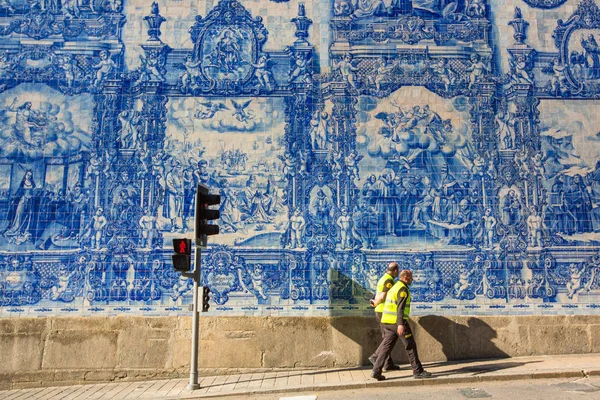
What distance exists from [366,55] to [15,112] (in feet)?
19.8

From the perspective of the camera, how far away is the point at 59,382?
9.96m

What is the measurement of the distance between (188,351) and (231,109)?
403 cm

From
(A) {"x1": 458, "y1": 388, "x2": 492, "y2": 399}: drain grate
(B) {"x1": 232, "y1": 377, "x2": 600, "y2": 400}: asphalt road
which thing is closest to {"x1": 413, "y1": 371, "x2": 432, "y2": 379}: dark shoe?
(B) {"x1": 232, "y1": 377, "x2": 600, "y2": 400}: asphalt road

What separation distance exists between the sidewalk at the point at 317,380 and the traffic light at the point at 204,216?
2138 millimetres

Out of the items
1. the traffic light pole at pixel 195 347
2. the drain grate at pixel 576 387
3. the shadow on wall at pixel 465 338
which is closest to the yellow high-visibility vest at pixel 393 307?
the shadow on wall at pixel 465 338

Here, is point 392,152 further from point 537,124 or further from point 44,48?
point 44,48

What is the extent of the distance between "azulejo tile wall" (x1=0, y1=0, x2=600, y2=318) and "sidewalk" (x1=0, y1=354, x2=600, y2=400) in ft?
3.14

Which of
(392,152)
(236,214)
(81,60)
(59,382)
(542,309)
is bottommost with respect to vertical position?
(59,382)

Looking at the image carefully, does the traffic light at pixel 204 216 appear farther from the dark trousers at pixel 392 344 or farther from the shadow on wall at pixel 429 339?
the dark trousers at pixel 392 344

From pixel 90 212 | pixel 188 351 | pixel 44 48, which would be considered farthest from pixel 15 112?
pixel 188 351

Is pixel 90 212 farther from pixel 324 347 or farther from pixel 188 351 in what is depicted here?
pixel 324 347

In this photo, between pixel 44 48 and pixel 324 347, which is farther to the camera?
pixel 44 48

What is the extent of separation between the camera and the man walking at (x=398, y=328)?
8.92m

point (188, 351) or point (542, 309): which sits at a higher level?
point (542, 309)
